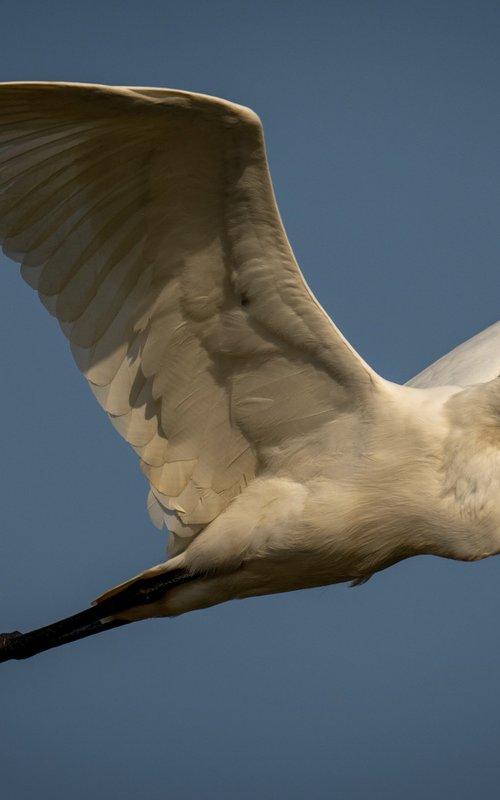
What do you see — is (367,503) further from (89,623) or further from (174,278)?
(89,623)

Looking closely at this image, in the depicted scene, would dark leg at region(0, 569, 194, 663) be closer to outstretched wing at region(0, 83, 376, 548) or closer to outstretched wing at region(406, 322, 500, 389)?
outstretched wing at region(0, 83, 376, 548)

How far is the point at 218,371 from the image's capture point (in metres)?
8.66

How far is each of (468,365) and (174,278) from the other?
244cm

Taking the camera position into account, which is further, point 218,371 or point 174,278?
point 218,371

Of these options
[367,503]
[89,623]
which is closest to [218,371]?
[367,503]

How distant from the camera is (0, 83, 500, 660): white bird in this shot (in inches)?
306

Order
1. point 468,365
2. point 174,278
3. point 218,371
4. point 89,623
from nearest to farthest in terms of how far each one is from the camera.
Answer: point 174,278
point 218,371
point 89,623
point 468,365

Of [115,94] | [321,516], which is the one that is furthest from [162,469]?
[115,94]

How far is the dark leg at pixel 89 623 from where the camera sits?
910 cm

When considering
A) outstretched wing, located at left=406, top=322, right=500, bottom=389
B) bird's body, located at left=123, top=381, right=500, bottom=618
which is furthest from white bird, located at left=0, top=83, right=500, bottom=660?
outstretched wing, located at left=406, top=322, right=500, bottom=389

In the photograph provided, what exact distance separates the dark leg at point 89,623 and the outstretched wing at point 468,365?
2.02 metres

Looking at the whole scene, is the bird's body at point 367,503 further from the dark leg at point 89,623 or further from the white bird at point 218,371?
the dark leg at point 89,623

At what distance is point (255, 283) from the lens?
8172 mm

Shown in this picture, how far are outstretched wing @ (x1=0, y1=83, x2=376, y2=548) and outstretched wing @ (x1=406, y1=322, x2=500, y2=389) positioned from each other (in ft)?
4.74
